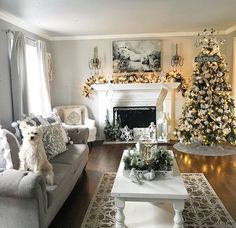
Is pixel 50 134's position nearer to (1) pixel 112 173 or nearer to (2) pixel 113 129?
(1) pixel 112 173

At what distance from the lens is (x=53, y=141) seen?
3299 millimetres

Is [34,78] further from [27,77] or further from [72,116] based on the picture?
[72,116]

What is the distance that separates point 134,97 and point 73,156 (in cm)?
291

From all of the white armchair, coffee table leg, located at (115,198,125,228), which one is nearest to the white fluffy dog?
coffee table leg, located at (115,198,125,228)

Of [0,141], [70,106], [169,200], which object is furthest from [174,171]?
[70,106]

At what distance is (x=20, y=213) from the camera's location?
7.03 ft

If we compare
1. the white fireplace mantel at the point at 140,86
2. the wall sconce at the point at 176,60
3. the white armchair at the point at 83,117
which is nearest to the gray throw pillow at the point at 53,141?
the white armchair at the point at 83,117

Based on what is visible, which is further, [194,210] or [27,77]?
[27,77]

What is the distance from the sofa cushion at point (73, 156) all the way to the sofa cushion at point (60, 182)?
123mm

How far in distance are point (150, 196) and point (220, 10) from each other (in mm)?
3162

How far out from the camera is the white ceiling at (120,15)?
3442 millimetres

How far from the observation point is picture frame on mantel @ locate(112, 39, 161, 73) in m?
5.89

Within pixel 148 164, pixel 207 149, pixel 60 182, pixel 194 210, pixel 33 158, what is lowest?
pixel 194 210

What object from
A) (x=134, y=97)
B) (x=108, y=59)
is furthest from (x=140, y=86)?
(x=108, y=59)
